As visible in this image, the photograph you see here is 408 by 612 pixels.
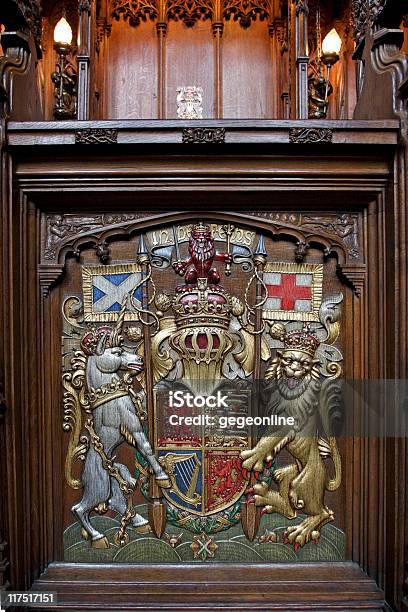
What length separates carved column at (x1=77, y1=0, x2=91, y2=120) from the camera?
277 cm

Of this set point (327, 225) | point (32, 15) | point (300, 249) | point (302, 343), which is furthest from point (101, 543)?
point (32, 15)

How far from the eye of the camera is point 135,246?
2.25m

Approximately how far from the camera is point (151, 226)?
87.4 inches

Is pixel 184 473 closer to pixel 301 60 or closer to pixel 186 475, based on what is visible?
pixel 186 475

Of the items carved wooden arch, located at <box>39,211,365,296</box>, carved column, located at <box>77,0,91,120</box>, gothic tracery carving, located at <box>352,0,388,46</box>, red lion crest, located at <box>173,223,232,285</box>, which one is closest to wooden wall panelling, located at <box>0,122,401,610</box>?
carved wooden arch, located at <box>39,211,365,296</box>

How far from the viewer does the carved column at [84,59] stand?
2771 mm

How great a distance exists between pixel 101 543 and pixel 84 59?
256cm

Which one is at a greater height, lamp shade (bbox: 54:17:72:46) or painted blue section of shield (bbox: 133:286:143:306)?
lamp shade (bbox: 54:17:72:46)

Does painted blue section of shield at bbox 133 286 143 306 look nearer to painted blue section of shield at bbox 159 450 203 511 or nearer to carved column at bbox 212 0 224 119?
painted blue section of shield at bbox 159 450 203 511

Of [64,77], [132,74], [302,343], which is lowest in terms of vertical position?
[302,343]

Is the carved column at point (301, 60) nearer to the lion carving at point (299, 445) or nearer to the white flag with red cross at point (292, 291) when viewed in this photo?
the white flag with red cross at point (292, 291)

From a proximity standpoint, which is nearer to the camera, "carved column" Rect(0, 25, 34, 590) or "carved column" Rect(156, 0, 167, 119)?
"carved column" Rect(0, 25, 34, 590)

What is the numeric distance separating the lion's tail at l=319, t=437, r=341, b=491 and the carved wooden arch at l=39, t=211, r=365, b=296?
708 mm

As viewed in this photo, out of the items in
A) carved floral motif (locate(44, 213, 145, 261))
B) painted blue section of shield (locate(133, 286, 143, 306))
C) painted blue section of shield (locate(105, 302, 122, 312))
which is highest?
carved floral motif (locate(44, 213, 145, 261))
